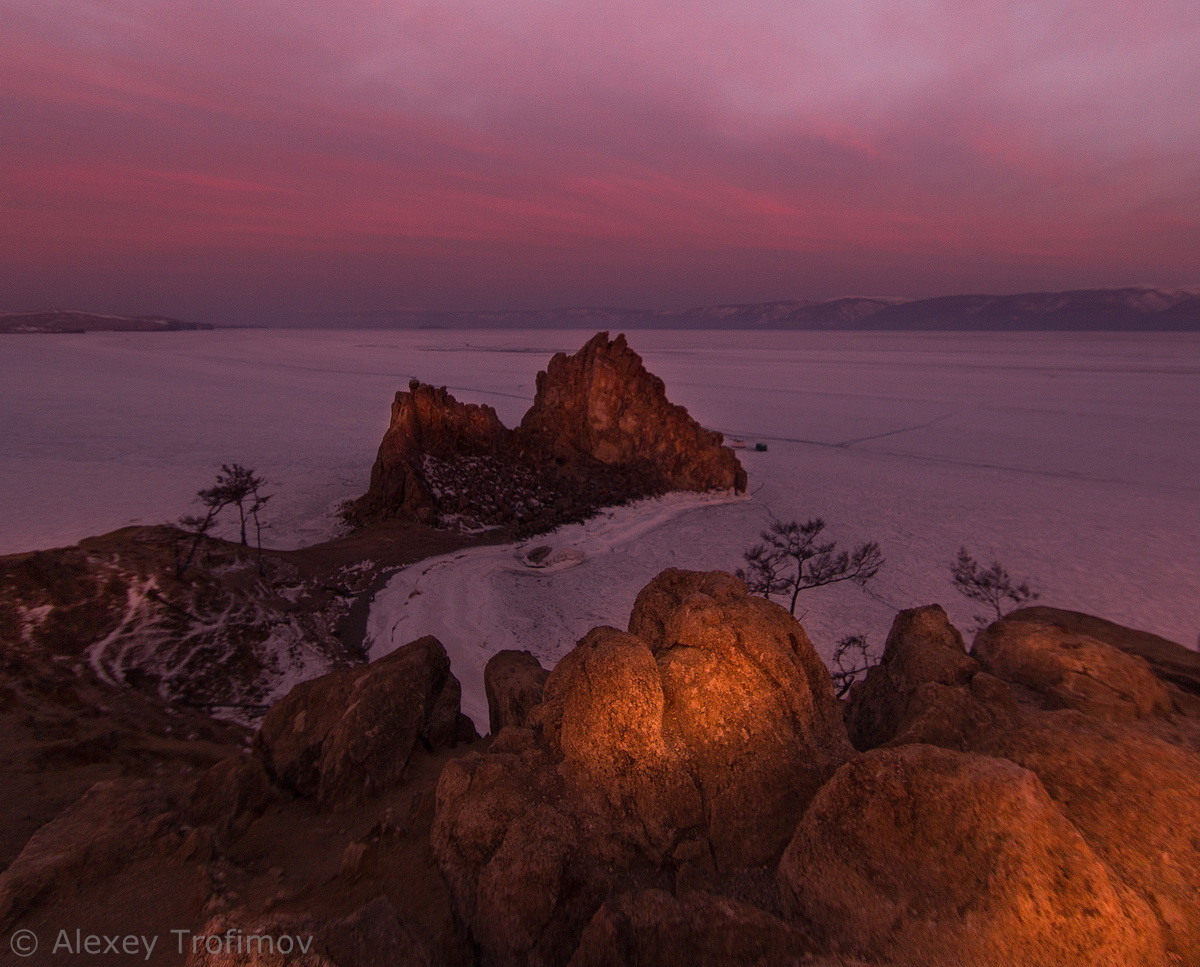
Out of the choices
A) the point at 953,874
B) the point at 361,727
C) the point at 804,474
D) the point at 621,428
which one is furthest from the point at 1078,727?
the point at 804,474

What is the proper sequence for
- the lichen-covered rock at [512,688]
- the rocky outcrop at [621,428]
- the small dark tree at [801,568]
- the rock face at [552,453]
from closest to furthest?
the lichen-covered rock at [512,688]
the small dark tree at [801,568]
the rock face at [552,453]
the rocky outcrop at [621,428]

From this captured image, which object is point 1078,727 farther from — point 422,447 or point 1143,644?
point 422,447

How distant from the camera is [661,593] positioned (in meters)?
9.95

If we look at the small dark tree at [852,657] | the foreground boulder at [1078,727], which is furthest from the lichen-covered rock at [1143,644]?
the small dark tree at [852,657]

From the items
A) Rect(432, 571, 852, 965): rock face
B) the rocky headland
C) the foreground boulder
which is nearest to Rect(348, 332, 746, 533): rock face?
the rocky headland

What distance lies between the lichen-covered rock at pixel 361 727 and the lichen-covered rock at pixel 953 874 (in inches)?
247

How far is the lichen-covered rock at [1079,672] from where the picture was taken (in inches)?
302

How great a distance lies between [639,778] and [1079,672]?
6.32m

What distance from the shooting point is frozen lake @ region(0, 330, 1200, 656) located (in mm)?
27188

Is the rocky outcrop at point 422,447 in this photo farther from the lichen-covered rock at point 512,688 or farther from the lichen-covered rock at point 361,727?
the lichen-covered rock at point 361,727

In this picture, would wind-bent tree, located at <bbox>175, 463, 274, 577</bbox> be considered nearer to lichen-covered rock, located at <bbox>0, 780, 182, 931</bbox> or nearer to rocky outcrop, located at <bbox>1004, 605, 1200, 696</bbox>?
lichen-covered rock, located at <bbox>0, 780, 182, 931</bbox>

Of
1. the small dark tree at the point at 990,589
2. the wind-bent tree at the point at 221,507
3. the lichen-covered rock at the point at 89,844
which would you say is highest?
the lichen-covered rock at the point at 89,844

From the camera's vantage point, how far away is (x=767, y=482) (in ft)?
155

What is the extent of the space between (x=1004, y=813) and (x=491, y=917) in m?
4.49
